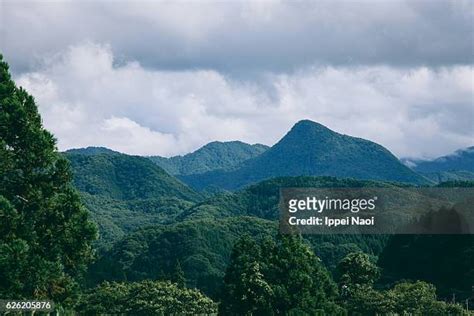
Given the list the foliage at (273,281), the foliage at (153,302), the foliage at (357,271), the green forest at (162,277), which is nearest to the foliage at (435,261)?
the green forest at (162,277)

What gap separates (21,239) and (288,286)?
36677mm

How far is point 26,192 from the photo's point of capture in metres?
26.5

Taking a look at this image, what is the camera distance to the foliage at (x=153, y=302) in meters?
92.2

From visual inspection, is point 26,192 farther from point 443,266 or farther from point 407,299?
point 443,266

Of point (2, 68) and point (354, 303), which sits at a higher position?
point (2, 68)

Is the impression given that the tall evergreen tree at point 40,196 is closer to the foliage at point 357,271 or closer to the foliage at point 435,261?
the foliage at point 357,271

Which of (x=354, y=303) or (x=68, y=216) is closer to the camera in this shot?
(x=68, y=216)

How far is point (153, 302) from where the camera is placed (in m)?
92.0

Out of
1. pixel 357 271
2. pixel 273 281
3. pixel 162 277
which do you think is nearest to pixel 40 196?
pixel 273 281

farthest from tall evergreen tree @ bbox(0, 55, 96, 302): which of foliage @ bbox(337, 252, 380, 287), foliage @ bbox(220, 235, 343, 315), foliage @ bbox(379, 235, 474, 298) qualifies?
foliage @ bbox(379, 235, 474, 298)

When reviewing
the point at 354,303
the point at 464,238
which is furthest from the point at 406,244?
the point at 354,303

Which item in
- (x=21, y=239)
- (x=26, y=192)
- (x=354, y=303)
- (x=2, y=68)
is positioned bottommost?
(x=354, y=303)

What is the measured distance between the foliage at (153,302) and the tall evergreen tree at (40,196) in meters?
65.4

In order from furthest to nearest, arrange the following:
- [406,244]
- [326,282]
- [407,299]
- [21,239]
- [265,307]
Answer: [406,244]
[407,299]
[326,282]
[265,307]
[21,239]
